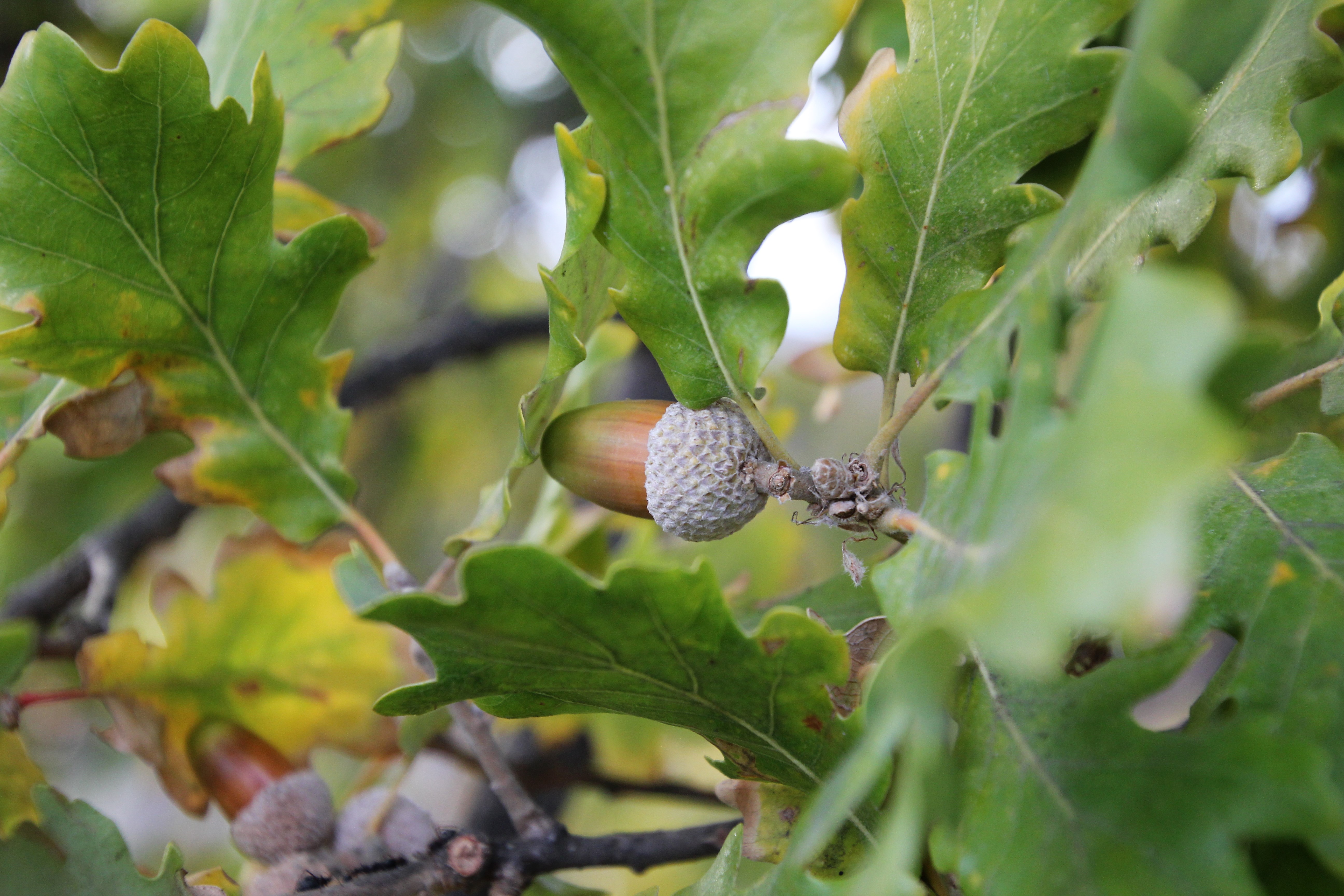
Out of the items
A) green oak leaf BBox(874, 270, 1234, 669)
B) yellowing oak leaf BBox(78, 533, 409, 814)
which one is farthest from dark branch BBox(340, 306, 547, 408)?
green oak leaf BBox(874, 270, 1234, 669)

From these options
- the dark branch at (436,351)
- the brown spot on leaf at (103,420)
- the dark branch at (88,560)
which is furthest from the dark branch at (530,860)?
the dark branch at (436,351)

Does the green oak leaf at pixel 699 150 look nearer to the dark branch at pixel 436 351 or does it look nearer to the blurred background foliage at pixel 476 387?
the blurred background foliage at pixel 476 387

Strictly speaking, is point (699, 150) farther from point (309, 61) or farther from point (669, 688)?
point (309, 61)

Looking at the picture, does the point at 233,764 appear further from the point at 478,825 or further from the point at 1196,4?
the point at 1196,4

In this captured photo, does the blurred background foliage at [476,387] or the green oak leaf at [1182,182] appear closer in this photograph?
the green oak leaf at [1182,182]

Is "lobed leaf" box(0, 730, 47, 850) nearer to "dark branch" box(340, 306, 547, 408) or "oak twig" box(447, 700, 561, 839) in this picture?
"oak twig" box(447, 700, 561, 839)

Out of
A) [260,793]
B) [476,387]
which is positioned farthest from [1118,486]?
[476,387]

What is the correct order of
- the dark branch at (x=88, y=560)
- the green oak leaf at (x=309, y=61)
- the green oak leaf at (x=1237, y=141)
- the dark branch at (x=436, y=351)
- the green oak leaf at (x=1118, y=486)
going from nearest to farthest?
1. the green oak leaf at (x=1118, y=486)
2. the green oak leaf at (x=1237, y=141)
3. the green oak leaf at (x=309, y=61)
4. the dark branch at (x=88, y=560)
5. the dark branch at (x=436, y=351)
